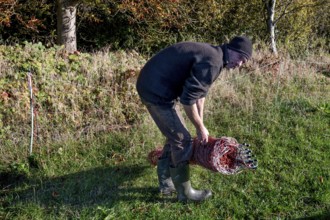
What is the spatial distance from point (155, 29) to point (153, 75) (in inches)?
257

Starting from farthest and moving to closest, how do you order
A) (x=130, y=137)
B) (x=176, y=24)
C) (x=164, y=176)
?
(x=176, y=24) < (x=130, y=137) < (x=164, y=176)

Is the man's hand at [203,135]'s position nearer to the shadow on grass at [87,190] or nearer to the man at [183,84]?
the man at [183,84]

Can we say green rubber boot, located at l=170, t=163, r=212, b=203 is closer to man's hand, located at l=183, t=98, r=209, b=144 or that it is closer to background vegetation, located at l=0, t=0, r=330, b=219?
background vegetation, located at l=0, t=0, r=330, b=219

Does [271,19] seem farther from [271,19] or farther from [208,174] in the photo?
[208,174]

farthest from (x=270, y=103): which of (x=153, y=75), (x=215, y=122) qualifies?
(x=153, y=75)

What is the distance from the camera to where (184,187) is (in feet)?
13.5

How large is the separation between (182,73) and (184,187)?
113cm

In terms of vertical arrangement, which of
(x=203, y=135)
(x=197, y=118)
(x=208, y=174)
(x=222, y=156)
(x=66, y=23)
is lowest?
(x=208, y=174)

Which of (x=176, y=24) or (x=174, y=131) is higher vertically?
(x=176, y=24)

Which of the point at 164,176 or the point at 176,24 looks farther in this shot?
the point at 176,24

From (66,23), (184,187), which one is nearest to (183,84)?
(184,187)

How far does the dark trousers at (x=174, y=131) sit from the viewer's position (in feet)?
12.7

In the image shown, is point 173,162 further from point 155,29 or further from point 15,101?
point 155,29

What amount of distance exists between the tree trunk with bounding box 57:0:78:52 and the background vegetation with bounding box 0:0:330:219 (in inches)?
23.7
